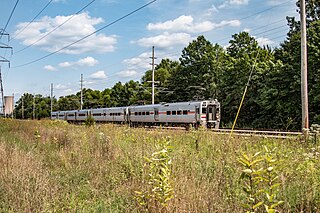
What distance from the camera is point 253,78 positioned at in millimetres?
31094

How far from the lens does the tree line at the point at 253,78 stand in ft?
84.9

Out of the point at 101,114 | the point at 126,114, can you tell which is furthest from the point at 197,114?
the point at 101,114

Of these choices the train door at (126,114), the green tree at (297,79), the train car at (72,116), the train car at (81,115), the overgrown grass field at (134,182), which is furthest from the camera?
the train car at (72,116)

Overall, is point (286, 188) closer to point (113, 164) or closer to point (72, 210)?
point (72, 210)

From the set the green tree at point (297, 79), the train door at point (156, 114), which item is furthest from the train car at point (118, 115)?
the green tree at point (297, 79)

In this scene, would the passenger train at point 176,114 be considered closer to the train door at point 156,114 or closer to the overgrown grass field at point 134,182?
the train door at point 156,114

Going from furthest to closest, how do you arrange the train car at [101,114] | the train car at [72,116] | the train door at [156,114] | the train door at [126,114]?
1. the train car at [72,116]
2. the train car at [101,114]
3. the train door at [126,114]
4. the train door at [156,114]

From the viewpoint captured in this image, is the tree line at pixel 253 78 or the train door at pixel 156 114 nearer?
the tree line at pixel 253 78

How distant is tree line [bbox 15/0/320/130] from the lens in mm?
25875

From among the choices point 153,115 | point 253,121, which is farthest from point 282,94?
point 153,115

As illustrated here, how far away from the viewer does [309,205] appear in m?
4.23

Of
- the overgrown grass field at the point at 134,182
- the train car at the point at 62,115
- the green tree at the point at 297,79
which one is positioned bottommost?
the overgrown grass field at the point at 134,182

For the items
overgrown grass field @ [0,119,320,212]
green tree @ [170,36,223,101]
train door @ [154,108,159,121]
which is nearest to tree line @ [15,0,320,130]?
green tree @ [170,36,223,101]

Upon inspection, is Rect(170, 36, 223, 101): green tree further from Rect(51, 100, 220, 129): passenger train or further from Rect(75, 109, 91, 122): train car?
Rect(75, 109, 91, 122): train car
